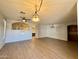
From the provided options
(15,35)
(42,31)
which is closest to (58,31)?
(42,31)

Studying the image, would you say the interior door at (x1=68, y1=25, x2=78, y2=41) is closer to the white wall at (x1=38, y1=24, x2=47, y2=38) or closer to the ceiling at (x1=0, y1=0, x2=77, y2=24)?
the ceiling at (x1=0, y1=0, x2=77, y2=24)

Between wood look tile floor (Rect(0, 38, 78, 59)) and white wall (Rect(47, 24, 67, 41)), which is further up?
white wall (Rect(47, 24, 67, 41))

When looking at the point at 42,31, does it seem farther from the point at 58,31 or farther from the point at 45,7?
the point at 45,7

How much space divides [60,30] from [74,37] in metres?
1.90

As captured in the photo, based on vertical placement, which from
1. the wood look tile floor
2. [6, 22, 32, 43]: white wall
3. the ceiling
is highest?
the ceiling

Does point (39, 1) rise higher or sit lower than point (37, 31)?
higher

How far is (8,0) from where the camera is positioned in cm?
490

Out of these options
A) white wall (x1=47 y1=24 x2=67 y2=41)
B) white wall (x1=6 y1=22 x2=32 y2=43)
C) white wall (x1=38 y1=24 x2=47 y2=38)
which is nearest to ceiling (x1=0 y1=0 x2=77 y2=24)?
white wall (x1=6 y1=22 x2=32 y2=43)

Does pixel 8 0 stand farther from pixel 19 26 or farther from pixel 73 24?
pixel 73 24

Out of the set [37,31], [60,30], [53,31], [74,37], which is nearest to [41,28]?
[37,31]

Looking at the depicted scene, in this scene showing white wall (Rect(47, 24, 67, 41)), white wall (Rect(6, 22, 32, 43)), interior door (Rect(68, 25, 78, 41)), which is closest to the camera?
white wall (Rect(6, 22, 32, 43))

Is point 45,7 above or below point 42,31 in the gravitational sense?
above

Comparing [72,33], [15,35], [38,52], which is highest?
[72,33]

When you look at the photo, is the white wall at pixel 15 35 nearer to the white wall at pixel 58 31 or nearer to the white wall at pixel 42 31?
the white wall at pixel 42 31
